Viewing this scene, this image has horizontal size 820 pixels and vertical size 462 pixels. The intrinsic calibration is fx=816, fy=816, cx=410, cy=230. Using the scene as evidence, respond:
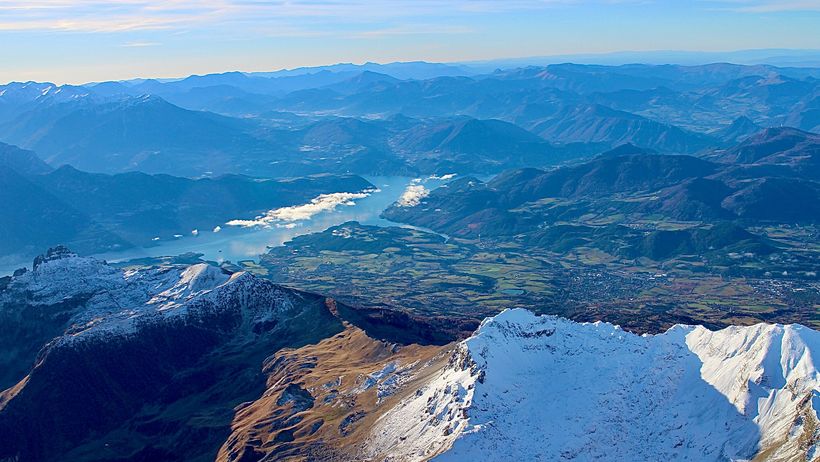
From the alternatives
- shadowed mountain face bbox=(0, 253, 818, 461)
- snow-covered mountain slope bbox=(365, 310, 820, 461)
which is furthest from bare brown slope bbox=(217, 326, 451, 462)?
snow-covered mountain slope bbox=(365, 310, 820, 461)

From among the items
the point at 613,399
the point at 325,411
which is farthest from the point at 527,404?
the point at 325,411

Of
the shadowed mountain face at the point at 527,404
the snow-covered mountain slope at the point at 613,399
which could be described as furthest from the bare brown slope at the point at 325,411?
the snow-covered mountain slope at the point at 613,399

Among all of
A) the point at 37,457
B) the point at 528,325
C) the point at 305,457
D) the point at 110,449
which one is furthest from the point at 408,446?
the point at 37,457

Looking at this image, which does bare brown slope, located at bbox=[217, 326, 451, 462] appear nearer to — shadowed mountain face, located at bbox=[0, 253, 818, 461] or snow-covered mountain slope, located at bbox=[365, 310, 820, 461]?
shadowed mountain face, located at bbox=[0, 253, 818, 461]

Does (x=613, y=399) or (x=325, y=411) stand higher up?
(x=613, y=399)

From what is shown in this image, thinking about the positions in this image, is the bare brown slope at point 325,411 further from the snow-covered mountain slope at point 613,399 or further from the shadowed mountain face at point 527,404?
the snow-covered mountain slope at point 613,399

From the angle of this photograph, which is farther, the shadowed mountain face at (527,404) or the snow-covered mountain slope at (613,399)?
the shadowed mountain face at (527,404)

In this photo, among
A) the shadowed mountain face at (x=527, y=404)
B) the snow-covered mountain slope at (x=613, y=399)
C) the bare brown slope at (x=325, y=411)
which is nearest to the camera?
the snow-covered mountain slope at (x=613, y=399)

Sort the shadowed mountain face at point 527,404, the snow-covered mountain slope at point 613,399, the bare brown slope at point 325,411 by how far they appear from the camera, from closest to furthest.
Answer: the snow-covered mountain slope at point 613,399, the shadowed mountain face at point 527,404, the bare brown slope at point 325,411

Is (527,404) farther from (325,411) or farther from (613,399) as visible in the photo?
(325,411)
